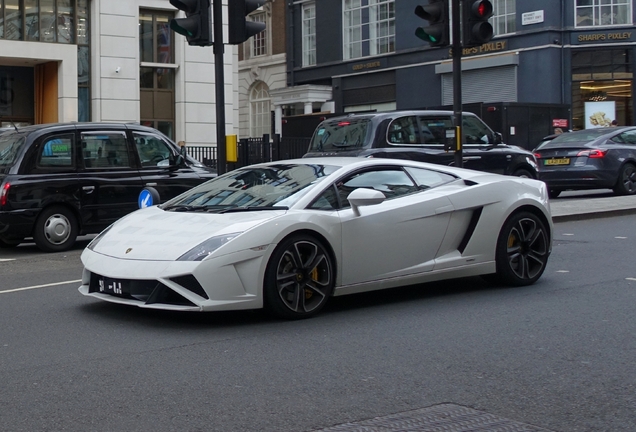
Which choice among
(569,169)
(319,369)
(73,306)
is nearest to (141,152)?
(73,306)

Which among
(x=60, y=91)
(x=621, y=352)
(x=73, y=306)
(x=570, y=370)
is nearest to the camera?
(x=570, y=370)

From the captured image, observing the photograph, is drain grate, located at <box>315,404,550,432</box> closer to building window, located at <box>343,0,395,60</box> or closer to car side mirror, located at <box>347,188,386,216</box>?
car side mirror, located at <box>347,188,386,216</box>

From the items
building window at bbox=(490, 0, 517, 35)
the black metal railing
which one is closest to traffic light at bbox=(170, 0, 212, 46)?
the black metal railing

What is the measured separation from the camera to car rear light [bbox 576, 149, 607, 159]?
62.5 ft

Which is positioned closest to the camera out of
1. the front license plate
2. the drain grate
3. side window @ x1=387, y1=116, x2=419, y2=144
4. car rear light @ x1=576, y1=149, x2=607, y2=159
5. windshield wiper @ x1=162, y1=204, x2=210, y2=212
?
the drain grate

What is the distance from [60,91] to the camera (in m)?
30.2

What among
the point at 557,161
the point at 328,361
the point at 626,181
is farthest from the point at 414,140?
the point at 328,361

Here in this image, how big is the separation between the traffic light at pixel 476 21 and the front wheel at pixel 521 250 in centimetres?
458

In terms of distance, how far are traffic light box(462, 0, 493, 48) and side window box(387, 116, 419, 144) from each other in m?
3.16

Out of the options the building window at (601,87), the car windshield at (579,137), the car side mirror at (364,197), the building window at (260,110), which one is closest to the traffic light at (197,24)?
the car side mirror at (364,197)

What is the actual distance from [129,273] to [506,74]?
32.4 metres

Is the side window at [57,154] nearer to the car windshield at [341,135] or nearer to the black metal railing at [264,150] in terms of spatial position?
the car windshield at [341,135]

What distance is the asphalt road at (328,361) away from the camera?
4.75 metres

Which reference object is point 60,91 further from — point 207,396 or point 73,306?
point 207,396
